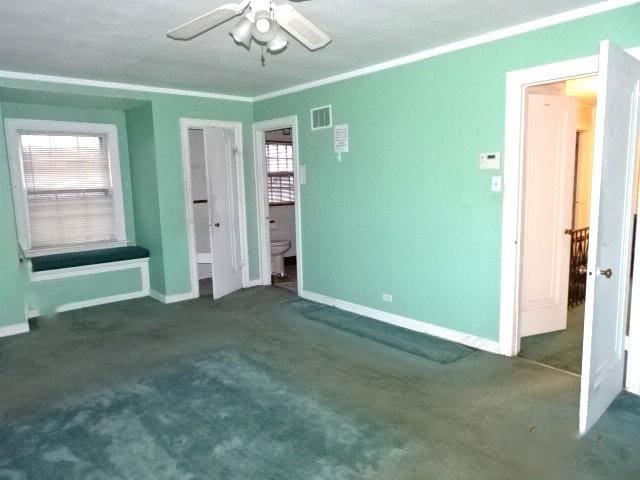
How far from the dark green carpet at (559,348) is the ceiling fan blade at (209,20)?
297 centimetres

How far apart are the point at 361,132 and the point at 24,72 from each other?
2992 mm

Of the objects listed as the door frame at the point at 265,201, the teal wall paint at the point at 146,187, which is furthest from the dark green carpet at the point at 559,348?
the teal wall paint at the point at 146,187

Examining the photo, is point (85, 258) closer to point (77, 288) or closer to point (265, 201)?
point (77, 288)

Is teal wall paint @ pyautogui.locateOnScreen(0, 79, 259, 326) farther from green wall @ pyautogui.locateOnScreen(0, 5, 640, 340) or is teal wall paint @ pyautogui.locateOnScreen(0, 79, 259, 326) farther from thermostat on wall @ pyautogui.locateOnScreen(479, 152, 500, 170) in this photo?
thermostat on wall @ pyautogui.locateOnScreen(479, 152, 500, 170)

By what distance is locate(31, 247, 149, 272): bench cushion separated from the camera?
4.56 m

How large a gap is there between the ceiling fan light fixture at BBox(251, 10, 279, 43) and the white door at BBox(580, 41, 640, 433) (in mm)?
1499

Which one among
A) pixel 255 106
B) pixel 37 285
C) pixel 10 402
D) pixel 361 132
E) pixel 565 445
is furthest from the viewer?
pixel 255 106

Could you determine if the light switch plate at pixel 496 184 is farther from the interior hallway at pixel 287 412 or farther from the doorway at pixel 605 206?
the interior hallway at pixel 287 412

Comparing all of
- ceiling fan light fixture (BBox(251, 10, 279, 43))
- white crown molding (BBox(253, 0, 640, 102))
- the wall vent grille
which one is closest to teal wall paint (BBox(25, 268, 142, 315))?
the wall vent grille

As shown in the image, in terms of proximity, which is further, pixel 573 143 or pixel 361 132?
pixel 361 132

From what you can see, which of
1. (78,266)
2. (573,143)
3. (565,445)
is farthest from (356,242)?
(78,266)

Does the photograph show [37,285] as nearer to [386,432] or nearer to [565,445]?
[386,432]

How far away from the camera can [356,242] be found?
4402mm

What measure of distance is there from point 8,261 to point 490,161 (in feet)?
13.7
